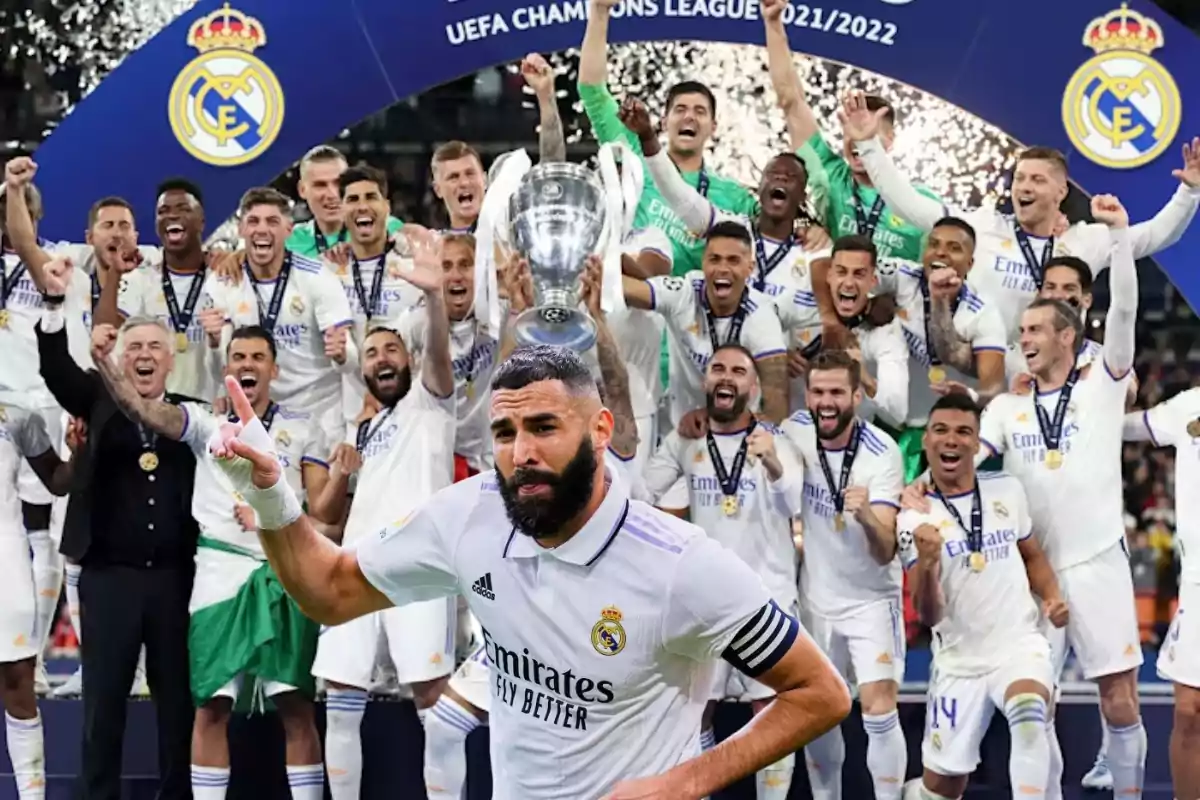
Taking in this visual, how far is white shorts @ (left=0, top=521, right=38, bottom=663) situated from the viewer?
20.1 ft

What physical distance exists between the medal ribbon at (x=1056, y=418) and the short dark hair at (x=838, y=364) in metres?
0.66

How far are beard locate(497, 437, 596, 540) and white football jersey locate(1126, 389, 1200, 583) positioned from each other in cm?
366

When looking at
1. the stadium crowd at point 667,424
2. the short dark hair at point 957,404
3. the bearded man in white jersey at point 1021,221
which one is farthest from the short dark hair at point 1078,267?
the short dark hair at point 957,404

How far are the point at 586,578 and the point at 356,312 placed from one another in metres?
3.77

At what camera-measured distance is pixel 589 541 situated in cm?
305

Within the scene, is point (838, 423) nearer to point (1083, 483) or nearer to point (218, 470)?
point (1083, 483)

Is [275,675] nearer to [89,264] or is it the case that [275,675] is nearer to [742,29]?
[89,264]

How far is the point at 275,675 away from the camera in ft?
19.6

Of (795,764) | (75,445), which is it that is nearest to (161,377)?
(75,445)

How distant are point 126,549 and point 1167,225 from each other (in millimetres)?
3811

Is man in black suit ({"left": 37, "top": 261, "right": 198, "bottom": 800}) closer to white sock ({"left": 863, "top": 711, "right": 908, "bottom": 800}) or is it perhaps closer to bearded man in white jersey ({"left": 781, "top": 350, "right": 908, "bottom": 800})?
bearded man in white jersey ({"left": 781, "top": 350, "right": 908, "bottom": 800})

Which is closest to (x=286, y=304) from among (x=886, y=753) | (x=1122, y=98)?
(x=886, y=753)

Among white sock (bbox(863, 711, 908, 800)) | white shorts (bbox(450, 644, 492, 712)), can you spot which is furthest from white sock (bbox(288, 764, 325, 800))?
white sock (bbox(863, 711, 908, 800))

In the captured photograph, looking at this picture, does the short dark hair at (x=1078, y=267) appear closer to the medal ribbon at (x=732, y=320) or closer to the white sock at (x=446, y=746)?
the medal ribbon at (x=732, y=320)
